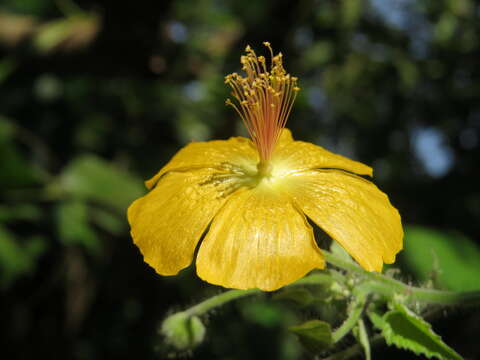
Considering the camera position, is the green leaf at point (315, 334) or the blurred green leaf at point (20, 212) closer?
the green leaf at point (315, 334)

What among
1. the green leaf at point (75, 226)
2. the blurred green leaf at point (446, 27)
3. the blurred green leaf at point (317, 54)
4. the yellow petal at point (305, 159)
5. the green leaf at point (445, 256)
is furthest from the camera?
the blurred green leaf at point (317, 54)

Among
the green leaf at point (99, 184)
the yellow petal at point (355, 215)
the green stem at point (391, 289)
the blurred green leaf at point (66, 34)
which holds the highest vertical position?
the yellow petal at point (355, 215)

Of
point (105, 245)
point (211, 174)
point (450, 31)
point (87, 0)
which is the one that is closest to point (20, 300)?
point (105, 245)

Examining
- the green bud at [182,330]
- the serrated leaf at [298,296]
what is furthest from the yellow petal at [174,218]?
the green bud at [182,330]

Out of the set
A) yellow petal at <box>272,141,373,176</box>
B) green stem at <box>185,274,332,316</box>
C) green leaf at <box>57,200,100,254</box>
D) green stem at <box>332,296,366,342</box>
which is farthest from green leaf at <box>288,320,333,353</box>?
green leaf at <box>57,200,100,254</box>

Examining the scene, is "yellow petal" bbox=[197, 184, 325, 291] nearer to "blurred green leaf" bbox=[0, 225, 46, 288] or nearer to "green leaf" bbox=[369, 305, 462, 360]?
"green leaf" bbox=[369, 305, 462, 360]

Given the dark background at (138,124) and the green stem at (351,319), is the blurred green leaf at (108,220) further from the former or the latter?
the green stem at (351,319)

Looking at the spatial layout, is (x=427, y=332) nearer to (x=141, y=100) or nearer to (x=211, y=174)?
(x=211, y=174)
